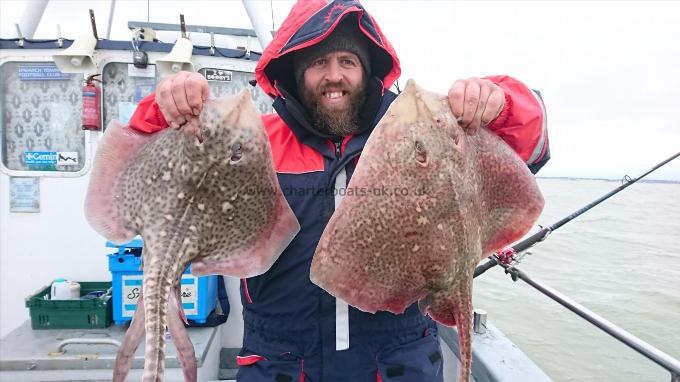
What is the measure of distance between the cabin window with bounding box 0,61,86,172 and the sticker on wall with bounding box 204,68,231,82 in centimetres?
145

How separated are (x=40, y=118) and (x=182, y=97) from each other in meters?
4.12

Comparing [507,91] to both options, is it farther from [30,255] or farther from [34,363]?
[30,255]

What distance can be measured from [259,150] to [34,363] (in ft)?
9.79

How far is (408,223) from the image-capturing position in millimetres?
1674

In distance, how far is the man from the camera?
189 cm

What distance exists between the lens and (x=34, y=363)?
3.23 m

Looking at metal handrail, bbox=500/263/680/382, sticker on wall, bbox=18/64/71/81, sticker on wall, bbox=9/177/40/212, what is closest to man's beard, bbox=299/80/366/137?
metal handrail, bbox=500/263/680/382

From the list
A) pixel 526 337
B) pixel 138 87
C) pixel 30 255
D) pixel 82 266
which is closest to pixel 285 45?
pixel 138 87

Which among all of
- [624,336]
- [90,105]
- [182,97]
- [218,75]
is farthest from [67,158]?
[624,336]

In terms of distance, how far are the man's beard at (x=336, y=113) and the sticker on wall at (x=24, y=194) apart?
13.2ft

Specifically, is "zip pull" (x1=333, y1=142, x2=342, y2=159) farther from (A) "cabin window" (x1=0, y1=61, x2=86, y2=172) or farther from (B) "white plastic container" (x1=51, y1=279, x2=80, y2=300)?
(A) "cabin window" (x1=0, y1=61, x2=86, y2=172)

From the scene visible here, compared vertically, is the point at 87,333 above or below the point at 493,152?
below

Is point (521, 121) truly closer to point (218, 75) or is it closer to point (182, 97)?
point (182, 97)

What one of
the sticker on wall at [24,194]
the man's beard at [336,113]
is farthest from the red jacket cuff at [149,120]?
the sticker on wall at [24,194]
